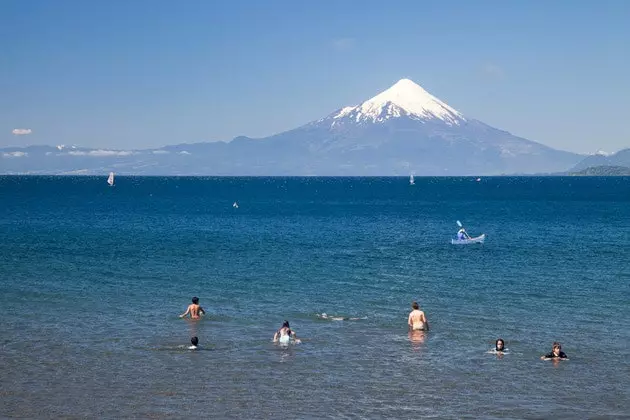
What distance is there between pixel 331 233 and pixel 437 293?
141 feet

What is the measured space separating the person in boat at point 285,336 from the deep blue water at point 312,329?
397mm

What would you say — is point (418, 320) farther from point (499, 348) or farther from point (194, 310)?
point (194, 310)

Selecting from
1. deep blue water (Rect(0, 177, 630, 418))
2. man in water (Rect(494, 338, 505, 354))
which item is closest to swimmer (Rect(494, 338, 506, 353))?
man in water (Rect(494, 338, 505, 354))

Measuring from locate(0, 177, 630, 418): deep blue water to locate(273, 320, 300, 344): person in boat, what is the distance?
1.30ft

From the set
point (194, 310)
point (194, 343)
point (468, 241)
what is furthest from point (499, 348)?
point (468, 241)

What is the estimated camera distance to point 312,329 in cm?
3572

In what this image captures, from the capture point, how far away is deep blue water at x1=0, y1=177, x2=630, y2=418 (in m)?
25.1

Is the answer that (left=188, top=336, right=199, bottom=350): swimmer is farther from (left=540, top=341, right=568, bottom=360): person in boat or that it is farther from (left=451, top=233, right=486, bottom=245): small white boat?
(left=451, top=233, right=486, bottom=245): small white boat

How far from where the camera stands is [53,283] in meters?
47.7

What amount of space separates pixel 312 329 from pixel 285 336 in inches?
145

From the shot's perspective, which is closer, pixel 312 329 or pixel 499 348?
pixel 499 348

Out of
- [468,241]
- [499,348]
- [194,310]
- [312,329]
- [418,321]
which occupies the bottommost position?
[312,329]

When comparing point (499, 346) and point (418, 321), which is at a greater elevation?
point (418, 321)

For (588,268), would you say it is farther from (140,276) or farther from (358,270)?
(140,276)
